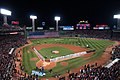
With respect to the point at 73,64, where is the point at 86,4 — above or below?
above

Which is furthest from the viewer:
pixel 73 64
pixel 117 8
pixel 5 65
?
pixel 117 8

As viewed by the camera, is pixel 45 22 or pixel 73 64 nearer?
pixel 73 64

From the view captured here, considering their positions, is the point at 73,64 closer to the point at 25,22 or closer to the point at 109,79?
the point at 109,79

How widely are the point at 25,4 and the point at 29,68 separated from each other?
74.6m

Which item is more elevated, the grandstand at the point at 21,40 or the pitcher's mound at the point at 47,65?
the grandstand at the point at 21,40

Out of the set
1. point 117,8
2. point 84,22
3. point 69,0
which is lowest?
point 84,22

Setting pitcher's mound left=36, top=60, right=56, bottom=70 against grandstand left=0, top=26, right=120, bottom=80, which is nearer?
grandstand left=0, top=26, right=120, bottom=80

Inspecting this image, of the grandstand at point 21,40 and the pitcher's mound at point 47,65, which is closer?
the grandstand at point 21,40

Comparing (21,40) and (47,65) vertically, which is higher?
(21,40)

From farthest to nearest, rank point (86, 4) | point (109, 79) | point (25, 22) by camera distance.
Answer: point (25, 22) → point (86, 4) → point (109, 79)

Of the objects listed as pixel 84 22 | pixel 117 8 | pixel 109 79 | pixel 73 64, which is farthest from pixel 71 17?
pixel 109 79

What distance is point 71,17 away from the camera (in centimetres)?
10619

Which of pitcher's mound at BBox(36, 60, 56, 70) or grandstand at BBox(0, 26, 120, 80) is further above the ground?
grandstand at BBox(0, 26, 120, 80)

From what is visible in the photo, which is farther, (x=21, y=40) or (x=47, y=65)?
(x=21, y=40)
